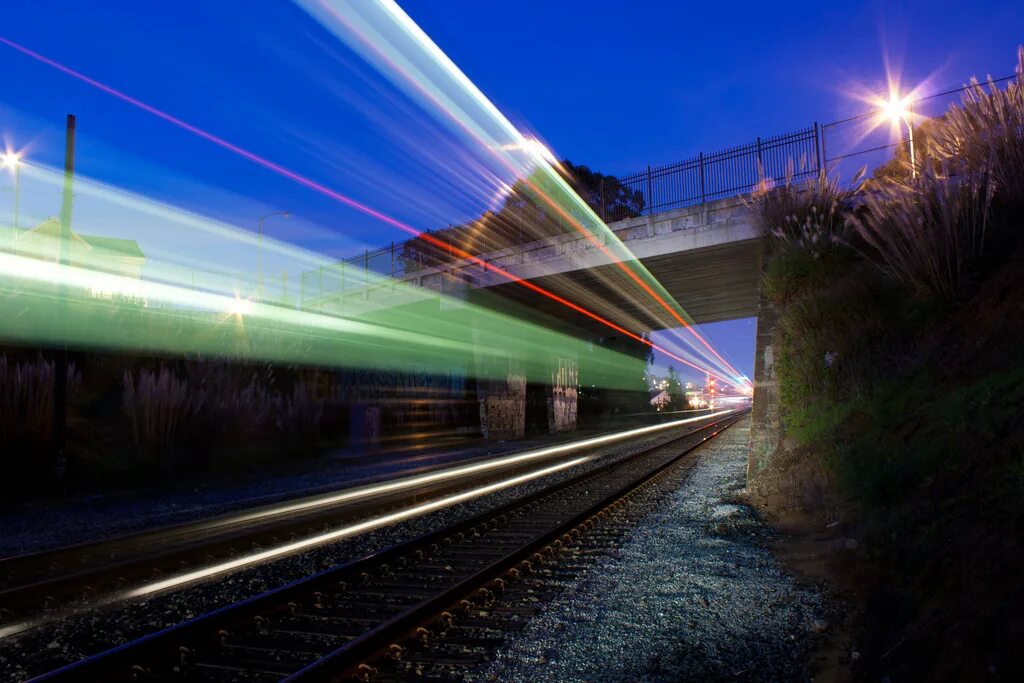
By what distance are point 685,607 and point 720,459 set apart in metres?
12.4

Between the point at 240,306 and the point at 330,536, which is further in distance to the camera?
the point at 240,306

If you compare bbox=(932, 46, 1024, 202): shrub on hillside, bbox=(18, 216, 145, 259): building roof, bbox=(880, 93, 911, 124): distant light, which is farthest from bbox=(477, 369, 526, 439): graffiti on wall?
bbox=(18, 216, 145, 259): building roof

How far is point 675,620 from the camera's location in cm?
516

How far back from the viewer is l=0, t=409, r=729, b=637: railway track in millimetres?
5852

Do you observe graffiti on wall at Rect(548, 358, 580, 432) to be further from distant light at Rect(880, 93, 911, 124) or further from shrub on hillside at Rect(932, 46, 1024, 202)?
shrub on hillside at Rect(932, 46, 1024, 202)

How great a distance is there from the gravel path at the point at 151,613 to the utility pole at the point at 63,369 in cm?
775

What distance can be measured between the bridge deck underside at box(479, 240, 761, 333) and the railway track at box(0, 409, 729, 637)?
12.3 metres

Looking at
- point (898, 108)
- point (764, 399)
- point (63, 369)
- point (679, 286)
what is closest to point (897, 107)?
point (898, 108)

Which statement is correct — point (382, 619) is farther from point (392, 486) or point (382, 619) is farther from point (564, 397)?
point (564, 397)

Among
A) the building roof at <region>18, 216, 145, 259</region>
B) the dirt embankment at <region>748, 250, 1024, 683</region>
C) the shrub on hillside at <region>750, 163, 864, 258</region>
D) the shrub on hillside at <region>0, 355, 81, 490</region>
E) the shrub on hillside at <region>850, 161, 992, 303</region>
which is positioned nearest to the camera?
the dirt embankment at <region>748, 250, 1024, 683</region>

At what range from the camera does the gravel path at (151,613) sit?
4.65 metres

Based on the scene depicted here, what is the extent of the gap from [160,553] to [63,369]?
7.98m

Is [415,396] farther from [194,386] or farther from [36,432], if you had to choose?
[36,432]

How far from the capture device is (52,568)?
7.11 meters
